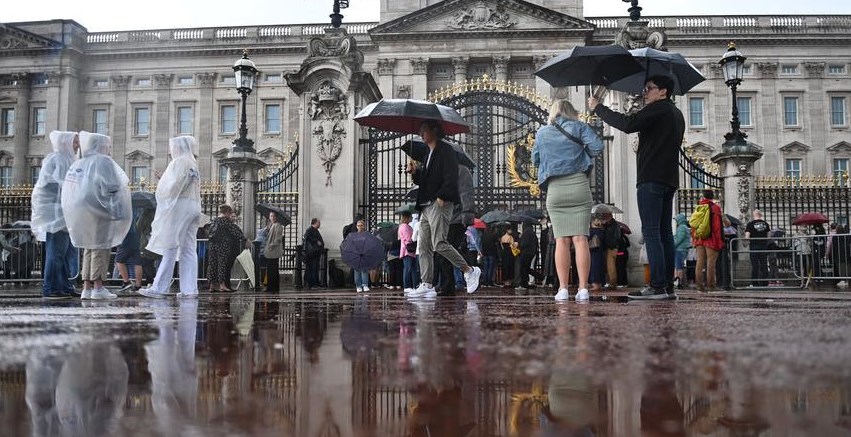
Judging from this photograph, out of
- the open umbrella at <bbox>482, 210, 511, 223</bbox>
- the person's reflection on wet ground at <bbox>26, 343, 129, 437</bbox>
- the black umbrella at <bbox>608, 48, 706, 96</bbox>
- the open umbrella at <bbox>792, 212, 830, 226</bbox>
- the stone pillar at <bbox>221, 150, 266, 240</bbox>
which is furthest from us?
the open umbrella at <bbox>792, 212, 830, 226</bbox>

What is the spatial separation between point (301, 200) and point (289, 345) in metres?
11.7

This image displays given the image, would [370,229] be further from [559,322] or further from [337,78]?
[559,322]

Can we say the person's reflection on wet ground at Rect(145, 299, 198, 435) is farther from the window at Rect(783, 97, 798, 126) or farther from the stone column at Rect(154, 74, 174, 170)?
the window at Rect(783, 97, 798, 126)

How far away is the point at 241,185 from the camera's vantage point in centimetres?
1419

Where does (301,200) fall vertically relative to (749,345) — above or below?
above

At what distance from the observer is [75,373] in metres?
1.57

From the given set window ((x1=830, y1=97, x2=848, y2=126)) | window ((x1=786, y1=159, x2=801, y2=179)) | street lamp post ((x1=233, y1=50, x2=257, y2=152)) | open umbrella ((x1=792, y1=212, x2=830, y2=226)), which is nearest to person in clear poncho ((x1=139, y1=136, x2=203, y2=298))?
street lamp post ((x1=233, y1=50, x2=257, y2=152))

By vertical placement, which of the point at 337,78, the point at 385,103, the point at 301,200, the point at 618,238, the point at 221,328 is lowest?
the point at 221,328

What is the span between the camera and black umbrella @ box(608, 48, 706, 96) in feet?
26.6

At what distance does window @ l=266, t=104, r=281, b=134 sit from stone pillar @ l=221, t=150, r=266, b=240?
31321 millimetres

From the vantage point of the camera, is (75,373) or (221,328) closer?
(75,373)

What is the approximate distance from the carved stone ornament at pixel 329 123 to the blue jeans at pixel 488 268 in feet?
11.7

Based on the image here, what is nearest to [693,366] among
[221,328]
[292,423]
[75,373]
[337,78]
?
[292,423]

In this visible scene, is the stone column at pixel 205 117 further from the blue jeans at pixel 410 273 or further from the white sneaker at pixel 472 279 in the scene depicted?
the white sneaker at pixel 472 279
